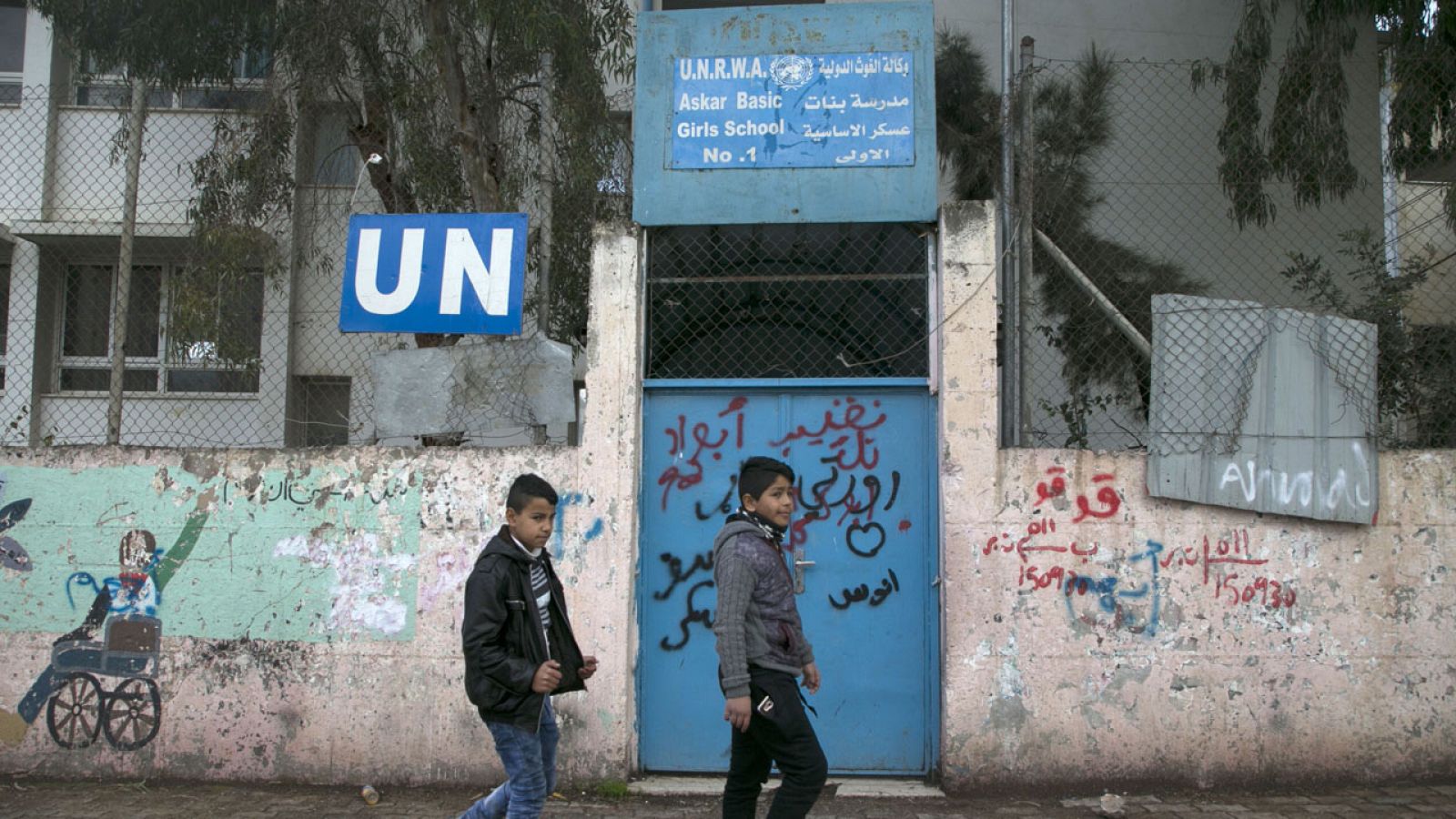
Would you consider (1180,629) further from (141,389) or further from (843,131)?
(141,389)

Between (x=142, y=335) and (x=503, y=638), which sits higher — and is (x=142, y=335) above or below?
above

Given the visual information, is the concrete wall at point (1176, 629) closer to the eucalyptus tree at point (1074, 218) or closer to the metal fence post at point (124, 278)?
the eucalyptus tree at point (1074, 218)

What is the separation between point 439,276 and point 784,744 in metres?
3.20

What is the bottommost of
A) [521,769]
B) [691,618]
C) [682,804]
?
[682,804]

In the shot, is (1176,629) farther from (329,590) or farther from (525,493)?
(329,590)

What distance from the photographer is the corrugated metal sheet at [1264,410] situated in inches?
193

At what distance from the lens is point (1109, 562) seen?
4934 mm

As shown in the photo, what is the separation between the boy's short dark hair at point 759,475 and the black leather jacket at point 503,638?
813 millimetres

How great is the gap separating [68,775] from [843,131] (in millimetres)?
5228

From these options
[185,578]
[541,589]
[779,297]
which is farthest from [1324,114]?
[185,578]

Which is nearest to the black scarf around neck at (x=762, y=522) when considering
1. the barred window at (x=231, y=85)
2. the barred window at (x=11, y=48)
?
the barred window at (x=231, y=85)

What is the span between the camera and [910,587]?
5156 millimetres

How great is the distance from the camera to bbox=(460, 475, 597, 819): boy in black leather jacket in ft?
10.9

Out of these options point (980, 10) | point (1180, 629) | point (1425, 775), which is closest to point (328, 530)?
point (1180, 629)
